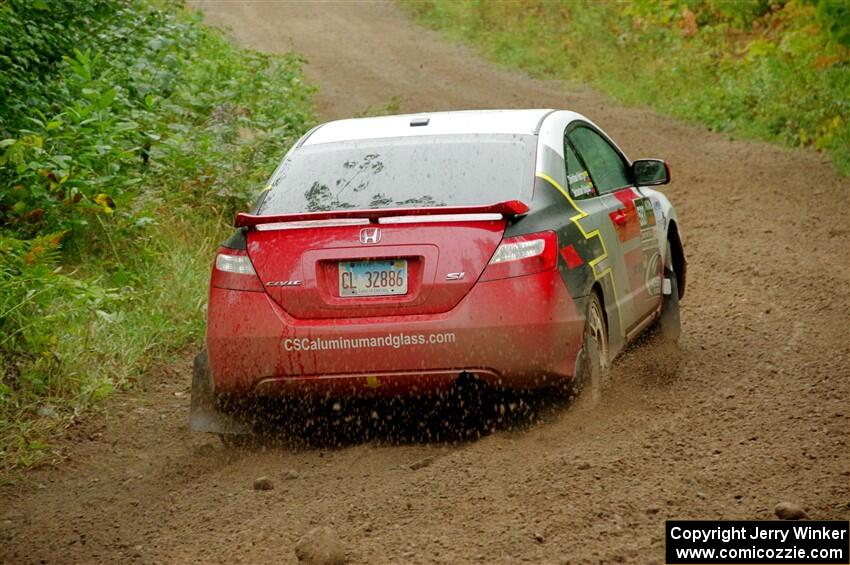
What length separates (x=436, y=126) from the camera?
6961 mm

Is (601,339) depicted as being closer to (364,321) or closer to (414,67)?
(364,321)

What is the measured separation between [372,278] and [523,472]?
1157 mm

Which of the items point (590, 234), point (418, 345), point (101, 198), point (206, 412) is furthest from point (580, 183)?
point (101, 198)

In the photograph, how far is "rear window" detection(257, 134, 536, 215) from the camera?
20.9 ft

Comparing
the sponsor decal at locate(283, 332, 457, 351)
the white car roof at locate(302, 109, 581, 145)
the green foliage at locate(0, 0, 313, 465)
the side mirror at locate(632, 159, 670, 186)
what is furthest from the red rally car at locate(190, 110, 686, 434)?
the green foliage at locate(0, 0, 313, 465)

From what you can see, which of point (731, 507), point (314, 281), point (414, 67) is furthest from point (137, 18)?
point (414, 67)

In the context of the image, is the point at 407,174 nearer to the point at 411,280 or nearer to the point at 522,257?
the point at 411,280

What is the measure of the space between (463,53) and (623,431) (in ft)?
72.4

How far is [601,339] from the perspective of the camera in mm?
6609

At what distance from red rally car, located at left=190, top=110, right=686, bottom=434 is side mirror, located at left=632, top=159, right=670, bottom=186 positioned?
1.14m

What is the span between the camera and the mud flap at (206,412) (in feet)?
21.2

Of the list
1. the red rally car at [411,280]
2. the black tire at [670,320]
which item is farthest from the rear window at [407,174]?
the black tire at [670,320]

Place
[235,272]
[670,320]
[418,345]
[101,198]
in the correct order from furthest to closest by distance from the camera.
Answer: [101,198], [670,320], [235,272], [418,345]

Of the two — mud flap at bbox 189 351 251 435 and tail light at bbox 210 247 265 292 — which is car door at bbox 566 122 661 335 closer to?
tail light at bbox 210 247 265 292
